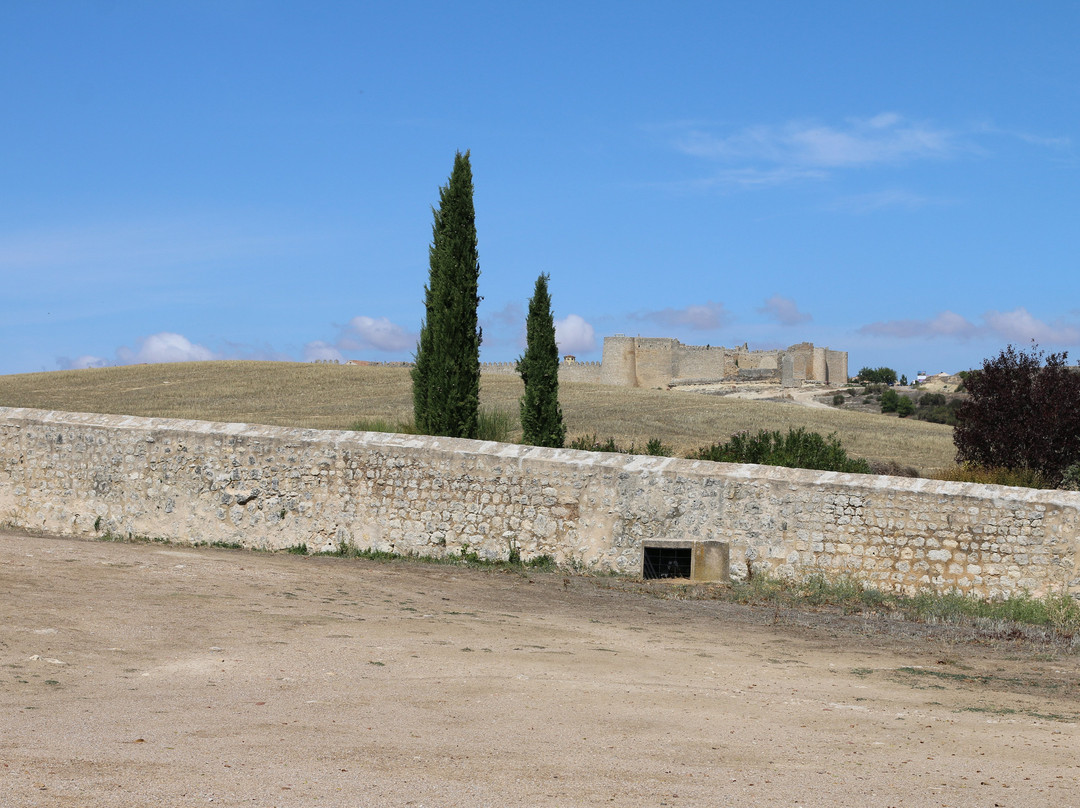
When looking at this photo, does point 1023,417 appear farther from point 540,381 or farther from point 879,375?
point 879,375

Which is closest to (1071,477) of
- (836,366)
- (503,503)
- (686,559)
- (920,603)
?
(920,603)

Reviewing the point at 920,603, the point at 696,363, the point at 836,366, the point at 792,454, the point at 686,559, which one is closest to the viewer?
the point at 920,603

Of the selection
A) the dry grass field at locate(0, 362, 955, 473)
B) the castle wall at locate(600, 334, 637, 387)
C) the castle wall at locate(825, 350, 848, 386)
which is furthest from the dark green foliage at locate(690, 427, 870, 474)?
the castle wall at locate(825, 350, 848, 386)

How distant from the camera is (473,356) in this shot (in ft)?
67.5

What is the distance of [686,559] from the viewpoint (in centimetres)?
1150

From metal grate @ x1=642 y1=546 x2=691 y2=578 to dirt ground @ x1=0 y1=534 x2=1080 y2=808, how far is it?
139 cm

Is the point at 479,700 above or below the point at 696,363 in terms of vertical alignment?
below

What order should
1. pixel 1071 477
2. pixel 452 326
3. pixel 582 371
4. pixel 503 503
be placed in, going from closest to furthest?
pixel 503 503 < pixel 1071 477 < pixel 452 326 < pixel 582 371

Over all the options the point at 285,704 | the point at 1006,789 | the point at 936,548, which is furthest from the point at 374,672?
the point at 936,548

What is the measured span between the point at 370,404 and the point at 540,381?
20446 millimetres

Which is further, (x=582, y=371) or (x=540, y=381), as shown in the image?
(x=582, y=371)

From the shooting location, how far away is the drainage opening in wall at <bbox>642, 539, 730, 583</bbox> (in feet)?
36.8

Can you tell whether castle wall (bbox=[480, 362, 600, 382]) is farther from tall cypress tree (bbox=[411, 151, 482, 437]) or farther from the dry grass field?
tall cypress tree (bbox=[411, 151, 482, 437])

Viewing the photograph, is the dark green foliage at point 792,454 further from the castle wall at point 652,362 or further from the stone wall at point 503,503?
the castle wall at point 652,362
